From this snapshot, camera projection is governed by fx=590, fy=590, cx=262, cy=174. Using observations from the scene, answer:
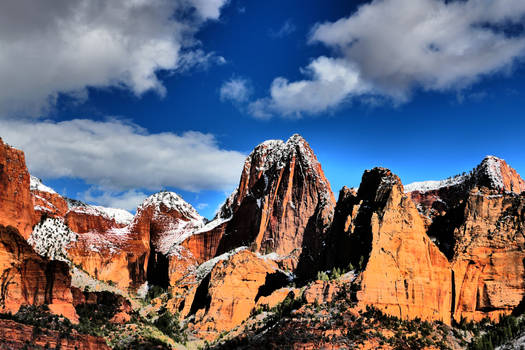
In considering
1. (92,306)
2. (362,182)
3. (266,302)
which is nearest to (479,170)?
(362,182)

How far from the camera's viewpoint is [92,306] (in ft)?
364

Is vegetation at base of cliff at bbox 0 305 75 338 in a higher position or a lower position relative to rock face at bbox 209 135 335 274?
lower

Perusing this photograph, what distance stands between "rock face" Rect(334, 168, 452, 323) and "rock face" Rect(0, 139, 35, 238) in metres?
67.8

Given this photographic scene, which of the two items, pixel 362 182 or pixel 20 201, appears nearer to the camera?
pixel 20 201

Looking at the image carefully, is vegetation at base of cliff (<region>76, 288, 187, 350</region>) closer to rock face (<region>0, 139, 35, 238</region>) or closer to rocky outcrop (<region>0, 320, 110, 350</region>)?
rocky outcrop (<region>0, 320, 110, 350</region>)

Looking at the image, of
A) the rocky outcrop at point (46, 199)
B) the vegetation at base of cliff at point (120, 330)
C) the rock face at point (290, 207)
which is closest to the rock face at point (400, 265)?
the vegetation at base of cliff at point (120, 330)

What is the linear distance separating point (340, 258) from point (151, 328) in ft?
137

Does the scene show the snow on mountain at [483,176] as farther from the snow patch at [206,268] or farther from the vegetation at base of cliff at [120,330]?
the vegetation at base of cliff at [120,330]

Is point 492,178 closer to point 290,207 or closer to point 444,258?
point 444,258

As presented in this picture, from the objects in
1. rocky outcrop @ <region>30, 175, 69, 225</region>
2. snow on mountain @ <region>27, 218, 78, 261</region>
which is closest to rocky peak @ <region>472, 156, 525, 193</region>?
snow on mountain @ <region>27, 218, 78, 261</region>

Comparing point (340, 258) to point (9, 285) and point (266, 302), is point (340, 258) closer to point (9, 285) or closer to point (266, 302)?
point (266, 302)

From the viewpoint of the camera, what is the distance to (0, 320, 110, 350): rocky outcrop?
78.2 meters

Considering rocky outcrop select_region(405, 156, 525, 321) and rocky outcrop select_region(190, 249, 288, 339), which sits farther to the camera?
rocky outcrop select_region(190, 249, 288, 339)

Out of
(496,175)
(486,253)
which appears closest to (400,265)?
(486,253)
